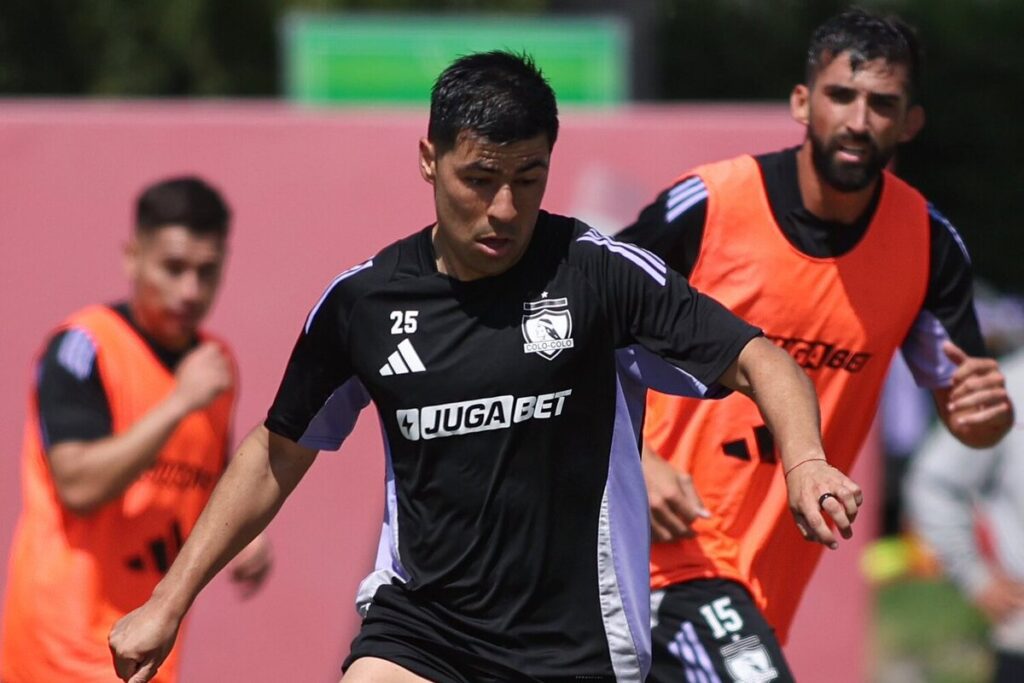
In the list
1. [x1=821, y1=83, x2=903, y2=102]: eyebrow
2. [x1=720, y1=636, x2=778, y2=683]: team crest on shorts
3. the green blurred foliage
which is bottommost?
the green blurred foliage

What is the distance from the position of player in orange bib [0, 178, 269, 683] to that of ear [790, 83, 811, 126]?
2.10 m

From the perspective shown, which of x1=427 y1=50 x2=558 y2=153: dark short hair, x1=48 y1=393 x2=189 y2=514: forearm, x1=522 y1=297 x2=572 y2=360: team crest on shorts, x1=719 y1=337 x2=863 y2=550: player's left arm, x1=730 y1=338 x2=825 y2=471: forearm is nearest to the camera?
x1=719 y1=337 x2=863 y2=550: player's left arm

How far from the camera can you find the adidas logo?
420 centimetres

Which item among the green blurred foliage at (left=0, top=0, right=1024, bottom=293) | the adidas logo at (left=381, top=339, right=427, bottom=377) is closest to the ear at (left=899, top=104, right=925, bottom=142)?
the adidas logo at (left=381, top=339, right=427, bottom=377)

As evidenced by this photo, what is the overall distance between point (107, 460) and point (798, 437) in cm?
281

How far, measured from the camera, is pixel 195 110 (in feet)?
29.1

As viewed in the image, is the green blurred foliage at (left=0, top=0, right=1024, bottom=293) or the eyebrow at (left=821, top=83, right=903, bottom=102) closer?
the eyebrow at (left=821, top=83, right=903, bottom=102)

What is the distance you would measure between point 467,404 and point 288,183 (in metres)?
4.81

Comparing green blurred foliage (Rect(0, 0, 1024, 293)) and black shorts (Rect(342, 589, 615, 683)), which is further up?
black shorts (Rect(342, 589, 615, 683))

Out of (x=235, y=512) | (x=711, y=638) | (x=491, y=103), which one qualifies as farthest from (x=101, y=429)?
(x=491, y=103)

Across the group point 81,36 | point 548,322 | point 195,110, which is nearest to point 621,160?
point 195,110

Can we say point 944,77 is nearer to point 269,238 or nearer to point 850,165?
point 269,238

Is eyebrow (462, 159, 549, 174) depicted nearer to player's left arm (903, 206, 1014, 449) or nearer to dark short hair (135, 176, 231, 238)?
player's left arm (903, 206, 1014, 449)

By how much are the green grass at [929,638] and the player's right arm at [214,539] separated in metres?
6.71
